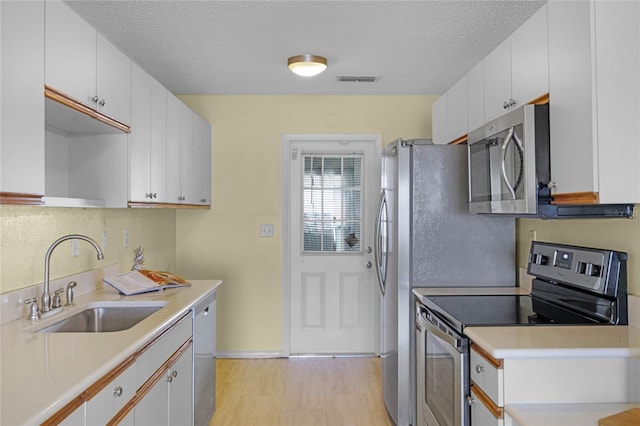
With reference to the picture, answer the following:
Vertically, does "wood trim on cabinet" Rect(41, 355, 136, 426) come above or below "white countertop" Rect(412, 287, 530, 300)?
below

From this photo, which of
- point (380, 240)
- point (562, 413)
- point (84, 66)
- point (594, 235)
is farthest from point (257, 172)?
point (562, 413)

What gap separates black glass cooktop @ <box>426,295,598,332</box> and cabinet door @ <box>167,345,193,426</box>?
127 cm

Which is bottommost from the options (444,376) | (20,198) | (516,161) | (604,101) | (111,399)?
(444,376)

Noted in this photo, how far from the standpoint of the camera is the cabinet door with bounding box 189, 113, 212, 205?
11.7 ft

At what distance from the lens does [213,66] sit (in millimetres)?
3270

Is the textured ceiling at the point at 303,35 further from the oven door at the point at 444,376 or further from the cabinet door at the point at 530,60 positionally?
the oven door at the point at 444,376

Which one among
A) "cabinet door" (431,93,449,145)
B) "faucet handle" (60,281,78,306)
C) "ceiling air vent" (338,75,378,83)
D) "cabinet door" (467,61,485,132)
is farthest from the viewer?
"ceiling air vent" (338,75,378,83)

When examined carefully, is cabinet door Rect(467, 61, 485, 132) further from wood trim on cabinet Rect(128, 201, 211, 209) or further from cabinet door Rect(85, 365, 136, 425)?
cabinet door Rect(85, 365, 136, 425)

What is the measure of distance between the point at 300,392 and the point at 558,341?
218 cm

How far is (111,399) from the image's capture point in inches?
55.9

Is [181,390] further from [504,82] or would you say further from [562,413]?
[504,82]

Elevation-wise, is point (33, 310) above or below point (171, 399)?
above

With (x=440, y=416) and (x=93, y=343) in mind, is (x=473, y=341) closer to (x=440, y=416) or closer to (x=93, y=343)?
(x=440, y=416)

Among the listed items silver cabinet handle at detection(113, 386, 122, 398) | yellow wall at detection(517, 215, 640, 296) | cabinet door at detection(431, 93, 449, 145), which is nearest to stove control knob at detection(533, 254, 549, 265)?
yellow wall at detection(517, 215, 640, 296)
